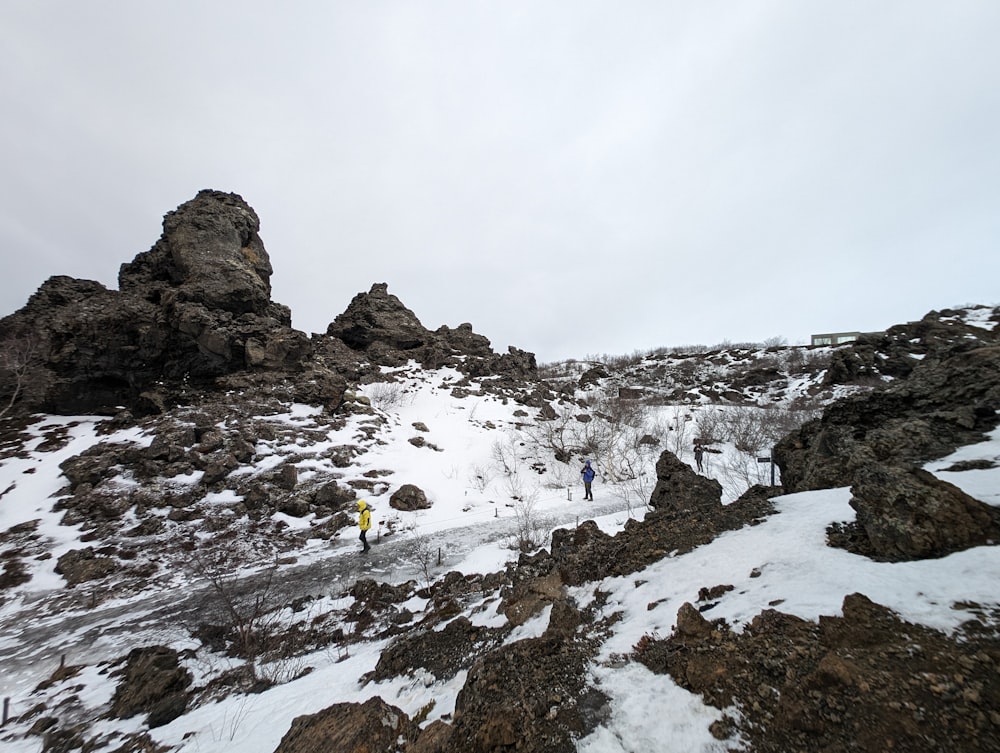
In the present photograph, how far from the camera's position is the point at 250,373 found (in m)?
20.1

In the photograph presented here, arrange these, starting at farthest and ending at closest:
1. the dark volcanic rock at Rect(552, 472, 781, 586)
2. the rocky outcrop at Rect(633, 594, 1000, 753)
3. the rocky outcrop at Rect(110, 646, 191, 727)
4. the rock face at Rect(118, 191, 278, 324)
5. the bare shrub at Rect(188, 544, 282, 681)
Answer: the rock face at Rect(118, 191, 278, 324) < the bare shrub at Rect(188, 544, 282, 681) < the dark volcanic rock at Rect(552, 472, 781, 586) < the rocky outcrop at Rect(110, 646, 191, 727) < the rocky outcrop at Rect(633, 594, 1000, 753)

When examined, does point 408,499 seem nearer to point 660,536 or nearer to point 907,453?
point 660,536

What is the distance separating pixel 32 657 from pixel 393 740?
8.67 meters

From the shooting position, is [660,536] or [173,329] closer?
[660,536]

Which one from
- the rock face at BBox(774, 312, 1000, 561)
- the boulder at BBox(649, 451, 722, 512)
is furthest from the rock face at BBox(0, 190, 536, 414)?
the rock face at BBox(774, 312, 1000, 561)

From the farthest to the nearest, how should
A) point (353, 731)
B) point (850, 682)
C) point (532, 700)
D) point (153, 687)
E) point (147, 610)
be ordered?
point (147, 610), point (153, 687), point (353, 731), point (532, 700), point (850, 682)

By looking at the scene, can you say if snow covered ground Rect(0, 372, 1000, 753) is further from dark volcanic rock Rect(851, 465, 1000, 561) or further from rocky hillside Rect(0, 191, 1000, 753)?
dark volcanic rock Rect(851, 465, 1000, 561)

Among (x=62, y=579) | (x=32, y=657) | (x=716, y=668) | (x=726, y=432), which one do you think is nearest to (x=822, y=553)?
(x=716, y=668)

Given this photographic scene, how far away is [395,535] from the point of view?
1254 cm

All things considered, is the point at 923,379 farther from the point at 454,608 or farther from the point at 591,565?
the point at 454,608

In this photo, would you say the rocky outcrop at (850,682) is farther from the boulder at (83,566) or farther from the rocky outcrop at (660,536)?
the boulder at (83,566)

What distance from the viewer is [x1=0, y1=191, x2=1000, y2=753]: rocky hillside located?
263 centimetres

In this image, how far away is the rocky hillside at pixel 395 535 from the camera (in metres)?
2.63

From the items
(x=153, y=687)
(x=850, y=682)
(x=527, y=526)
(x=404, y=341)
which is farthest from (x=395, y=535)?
(x=404, y=341)
